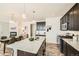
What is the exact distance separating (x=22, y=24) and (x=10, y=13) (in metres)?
0.38

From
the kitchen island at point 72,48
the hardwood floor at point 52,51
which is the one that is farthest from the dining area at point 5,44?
the kitchen island at point 72,48

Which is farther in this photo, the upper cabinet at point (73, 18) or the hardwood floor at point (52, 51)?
the upper cabinet at point (73, 18)

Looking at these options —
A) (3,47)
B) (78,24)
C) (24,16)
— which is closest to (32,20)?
(24,16)

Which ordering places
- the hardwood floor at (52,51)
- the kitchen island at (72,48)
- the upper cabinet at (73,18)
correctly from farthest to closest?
Answer: the upper cabinet at (73,18), the hardwood floor at (52,51), the kitchen island at (72,48)

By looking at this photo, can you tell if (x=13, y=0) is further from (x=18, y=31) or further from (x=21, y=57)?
(x=21, y=57)

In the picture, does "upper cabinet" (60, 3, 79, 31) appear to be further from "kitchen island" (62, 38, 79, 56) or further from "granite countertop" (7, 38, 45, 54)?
"granite countertop" (7, 38, 45, 54)

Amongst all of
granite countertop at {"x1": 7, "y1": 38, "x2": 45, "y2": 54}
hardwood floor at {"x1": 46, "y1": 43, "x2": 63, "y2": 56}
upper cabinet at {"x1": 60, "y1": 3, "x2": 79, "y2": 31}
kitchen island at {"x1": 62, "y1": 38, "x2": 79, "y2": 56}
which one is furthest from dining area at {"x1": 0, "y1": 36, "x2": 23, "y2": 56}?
upper cabinet at {"x1": 60, "y1": 3, "x2": 79, "y2": 31}

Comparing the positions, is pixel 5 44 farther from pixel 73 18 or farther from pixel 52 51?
pixel 73 18

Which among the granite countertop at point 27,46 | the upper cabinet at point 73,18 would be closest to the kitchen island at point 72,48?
the upper cabinet at point 73,18

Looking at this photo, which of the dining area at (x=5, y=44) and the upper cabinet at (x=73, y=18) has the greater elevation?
the upper cabinet at (x=73, y=18)

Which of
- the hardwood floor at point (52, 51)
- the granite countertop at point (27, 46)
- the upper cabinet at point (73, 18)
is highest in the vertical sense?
the upper cabinet at point (73, 18)

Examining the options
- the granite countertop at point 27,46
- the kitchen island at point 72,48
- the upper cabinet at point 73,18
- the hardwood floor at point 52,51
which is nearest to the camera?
the granite countertop at point 27,46

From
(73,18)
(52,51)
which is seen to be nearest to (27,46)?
(52,51)

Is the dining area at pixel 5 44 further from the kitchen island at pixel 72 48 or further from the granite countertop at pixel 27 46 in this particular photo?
the kitchen island at pixel 72 48
